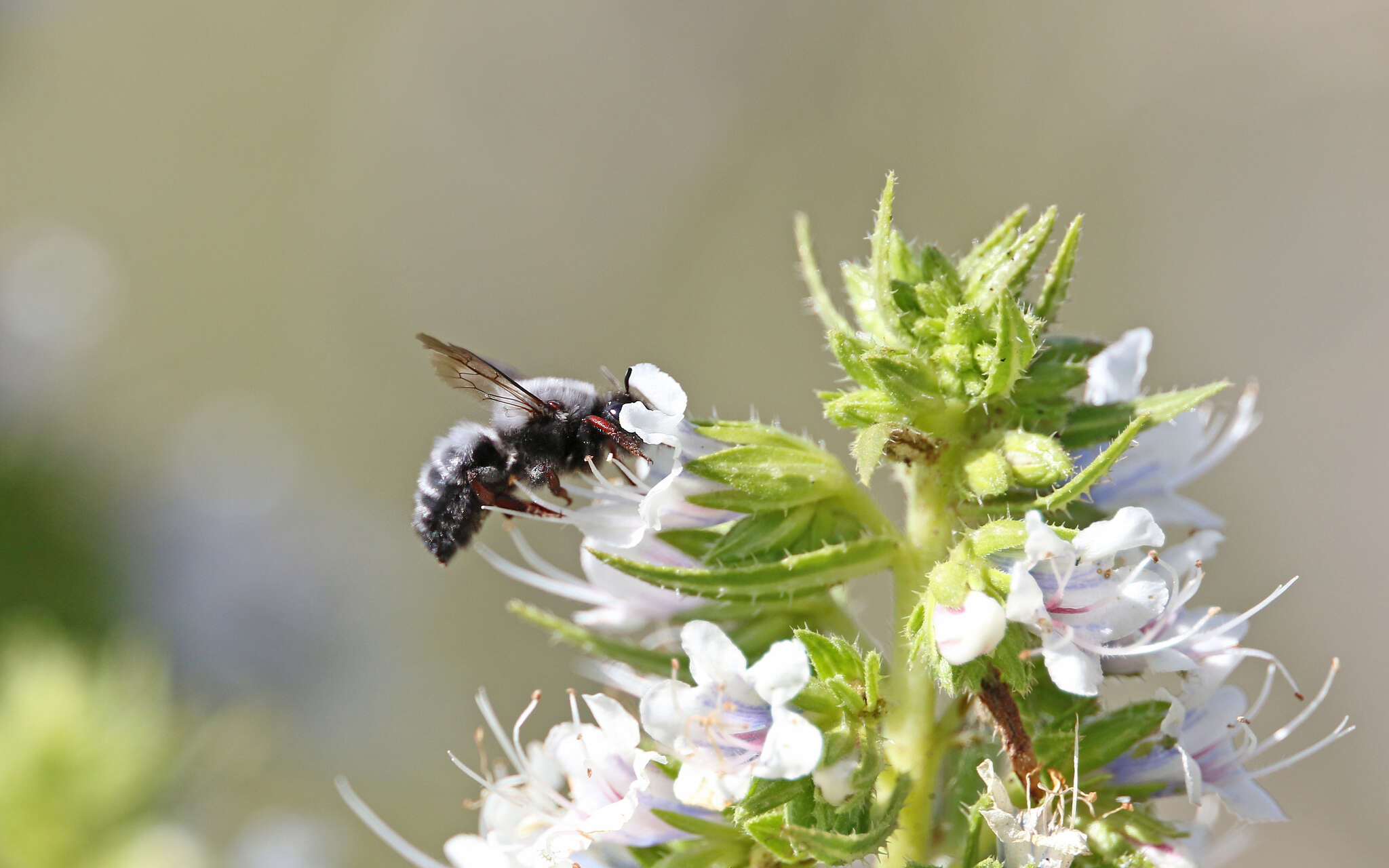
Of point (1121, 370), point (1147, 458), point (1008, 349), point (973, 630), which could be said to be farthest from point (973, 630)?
point (1121, 370)

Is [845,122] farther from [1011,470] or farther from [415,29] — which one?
[1011,470]

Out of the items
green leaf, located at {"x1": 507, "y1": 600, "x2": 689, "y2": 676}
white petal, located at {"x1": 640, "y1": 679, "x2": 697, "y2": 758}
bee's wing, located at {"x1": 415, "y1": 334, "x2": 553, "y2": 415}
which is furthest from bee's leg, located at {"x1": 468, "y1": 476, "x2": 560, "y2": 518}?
white petal, located at {"x1": 640, "y1": 679, "x2": 697, "y2": 758}

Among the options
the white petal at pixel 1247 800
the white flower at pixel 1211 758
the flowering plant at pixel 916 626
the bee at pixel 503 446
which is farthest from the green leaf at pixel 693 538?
the white petal at pixel 1247 800

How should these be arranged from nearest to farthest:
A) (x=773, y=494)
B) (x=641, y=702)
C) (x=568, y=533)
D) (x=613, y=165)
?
(x=641, y=702)
(x=773, y=494)
(x=568, y=533)
(x=613, y=165)

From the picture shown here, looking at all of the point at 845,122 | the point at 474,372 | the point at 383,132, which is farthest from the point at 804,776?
the point at 383,132

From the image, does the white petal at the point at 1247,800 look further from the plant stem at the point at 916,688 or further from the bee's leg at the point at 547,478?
the bee's leg at the point at 547,478

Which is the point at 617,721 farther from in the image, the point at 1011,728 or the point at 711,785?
the point at 1011,728

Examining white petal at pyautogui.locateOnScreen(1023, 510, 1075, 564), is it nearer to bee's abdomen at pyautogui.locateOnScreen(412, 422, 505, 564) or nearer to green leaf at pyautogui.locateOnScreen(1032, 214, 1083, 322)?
green leaf at pyautogui.locateOnScreen(1032, 214, 1083, 322)
